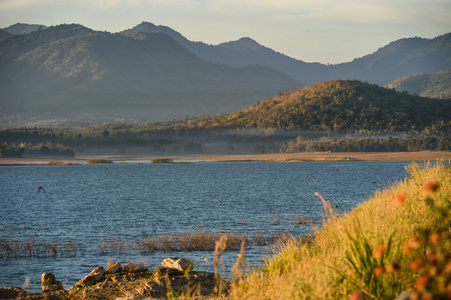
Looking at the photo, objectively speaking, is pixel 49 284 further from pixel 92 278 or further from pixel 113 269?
pixel 113 269

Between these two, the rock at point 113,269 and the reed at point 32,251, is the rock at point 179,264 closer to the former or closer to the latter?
the rock at point 113,269

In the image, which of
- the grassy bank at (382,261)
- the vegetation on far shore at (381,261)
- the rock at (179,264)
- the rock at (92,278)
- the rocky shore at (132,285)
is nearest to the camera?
the vegetation on far shore at (381,261)

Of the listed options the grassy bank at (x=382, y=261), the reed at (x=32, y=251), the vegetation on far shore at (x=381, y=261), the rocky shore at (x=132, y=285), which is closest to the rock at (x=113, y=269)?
the rocky shore at (x=132, y=285)

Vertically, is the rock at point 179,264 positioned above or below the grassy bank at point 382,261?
below

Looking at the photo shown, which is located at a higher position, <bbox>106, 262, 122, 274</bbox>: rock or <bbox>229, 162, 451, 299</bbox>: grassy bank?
<bbox>229, 162, 451, 299</bbox>: grassy bank

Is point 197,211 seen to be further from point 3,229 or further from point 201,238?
point 201,238

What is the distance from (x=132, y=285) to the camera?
54.0 ft

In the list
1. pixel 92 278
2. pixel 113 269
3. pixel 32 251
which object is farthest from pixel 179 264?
pixel 32 251

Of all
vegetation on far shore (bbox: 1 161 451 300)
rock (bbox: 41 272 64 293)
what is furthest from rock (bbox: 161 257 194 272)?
vegetation on far shore (bbox: 1 161 451 300)

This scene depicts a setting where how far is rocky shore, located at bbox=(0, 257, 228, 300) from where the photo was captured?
1536cm

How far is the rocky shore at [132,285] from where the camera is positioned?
15.4 m

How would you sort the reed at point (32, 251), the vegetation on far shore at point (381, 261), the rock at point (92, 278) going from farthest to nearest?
1. the reed at point (32, 251)
2. the rock at point (92, 278)
3. the vegetation on far shore at point (381, 261)

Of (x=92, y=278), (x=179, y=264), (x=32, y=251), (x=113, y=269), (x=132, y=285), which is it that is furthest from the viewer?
(x=32, y=251)

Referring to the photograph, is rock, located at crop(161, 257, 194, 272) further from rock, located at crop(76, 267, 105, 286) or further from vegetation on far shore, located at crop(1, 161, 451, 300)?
vegetation on far shore, located at crop(1, 161, 451, 300)
